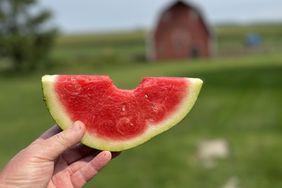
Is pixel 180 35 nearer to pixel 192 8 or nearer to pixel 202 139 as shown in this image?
pixel 192 8

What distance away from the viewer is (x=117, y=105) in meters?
3.13

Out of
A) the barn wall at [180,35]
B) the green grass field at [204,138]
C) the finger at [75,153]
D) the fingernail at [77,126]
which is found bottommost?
the barn wall at [180,35]

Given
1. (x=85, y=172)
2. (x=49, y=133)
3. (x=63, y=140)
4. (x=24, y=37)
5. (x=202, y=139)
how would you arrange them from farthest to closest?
(x=24, y=37), (x=202, y=139), (x=85, y=172), (x=49, y=133), (x=63, y=140)

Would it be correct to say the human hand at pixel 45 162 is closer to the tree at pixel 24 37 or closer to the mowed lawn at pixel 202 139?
the mowed lawn at pixel 202 139

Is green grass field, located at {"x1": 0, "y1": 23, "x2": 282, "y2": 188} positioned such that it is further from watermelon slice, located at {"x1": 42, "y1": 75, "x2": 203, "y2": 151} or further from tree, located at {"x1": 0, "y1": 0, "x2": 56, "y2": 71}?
tree, located at {"x1": 0, "y1": 0, "x2": 56, "y2": 71}

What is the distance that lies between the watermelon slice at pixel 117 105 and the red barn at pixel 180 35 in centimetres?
4322

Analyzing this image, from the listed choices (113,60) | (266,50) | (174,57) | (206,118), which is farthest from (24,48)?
(206,118)

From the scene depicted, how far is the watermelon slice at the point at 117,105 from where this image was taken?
303 centimetres

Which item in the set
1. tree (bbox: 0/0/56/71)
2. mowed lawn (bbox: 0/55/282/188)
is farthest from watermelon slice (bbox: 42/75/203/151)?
tree (bbox: 0/0/56/71)

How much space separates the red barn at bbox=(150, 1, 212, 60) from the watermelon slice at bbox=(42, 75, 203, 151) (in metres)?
43.2

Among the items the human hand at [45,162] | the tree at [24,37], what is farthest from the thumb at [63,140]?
the tree at [24,37]

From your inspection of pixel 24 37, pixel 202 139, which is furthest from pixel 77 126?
pixel 24 37

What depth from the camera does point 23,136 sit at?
1285 cm

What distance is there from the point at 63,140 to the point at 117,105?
43 cm
